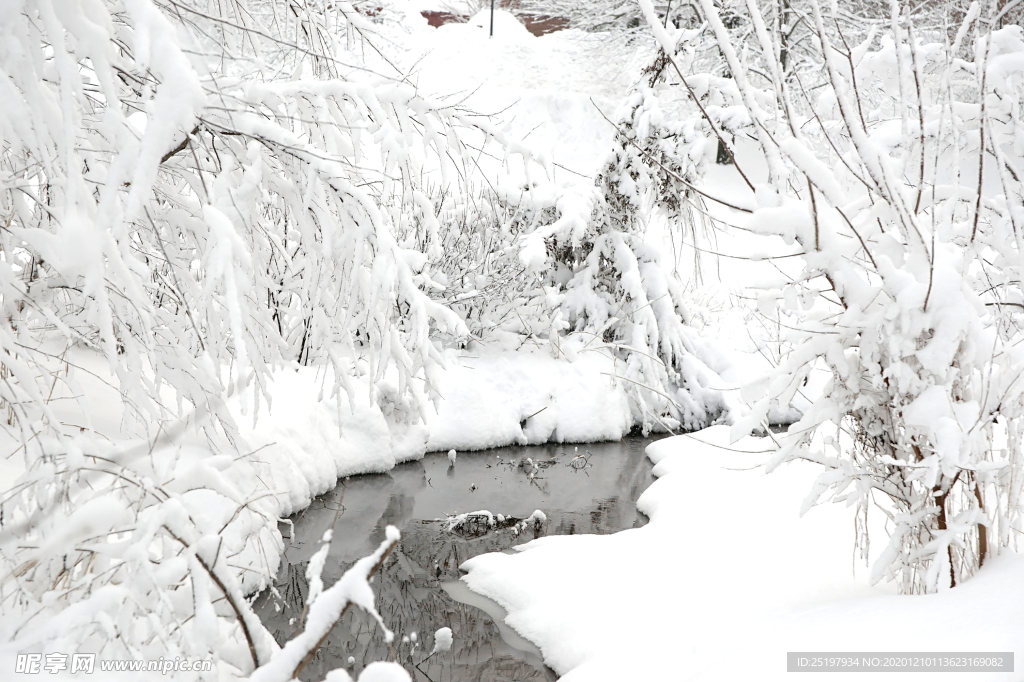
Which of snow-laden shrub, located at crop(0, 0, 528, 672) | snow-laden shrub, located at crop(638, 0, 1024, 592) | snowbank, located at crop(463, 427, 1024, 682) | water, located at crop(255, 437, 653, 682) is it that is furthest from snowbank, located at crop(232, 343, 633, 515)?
snow-laden shrub, located at crop(638, 0, 1024, 592)

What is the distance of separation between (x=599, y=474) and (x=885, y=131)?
3991mm

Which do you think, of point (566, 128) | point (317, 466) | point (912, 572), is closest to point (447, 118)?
point (912, 572)

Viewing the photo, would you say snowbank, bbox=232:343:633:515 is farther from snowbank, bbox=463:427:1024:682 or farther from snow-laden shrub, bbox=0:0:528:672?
snow-laden shrub, bbox=0:0:528:672

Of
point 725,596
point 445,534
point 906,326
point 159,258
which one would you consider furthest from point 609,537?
point 159,258

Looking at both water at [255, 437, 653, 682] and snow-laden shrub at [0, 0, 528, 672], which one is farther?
water at [255, 437, 653, 682]

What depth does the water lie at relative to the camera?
10.7ft

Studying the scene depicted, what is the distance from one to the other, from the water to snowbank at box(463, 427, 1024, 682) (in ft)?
0.60

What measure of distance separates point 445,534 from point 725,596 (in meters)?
2.29

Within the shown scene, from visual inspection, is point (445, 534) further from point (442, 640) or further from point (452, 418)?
point (452, 418)

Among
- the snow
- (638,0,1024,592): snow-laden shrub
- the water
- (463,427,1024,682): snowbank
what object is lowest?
the water

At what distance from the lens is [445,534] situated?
4.64m

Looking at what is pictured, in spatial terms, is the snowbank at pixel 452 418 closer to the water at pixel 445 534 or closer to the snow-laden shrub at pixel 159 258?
the water at pixel 445 534

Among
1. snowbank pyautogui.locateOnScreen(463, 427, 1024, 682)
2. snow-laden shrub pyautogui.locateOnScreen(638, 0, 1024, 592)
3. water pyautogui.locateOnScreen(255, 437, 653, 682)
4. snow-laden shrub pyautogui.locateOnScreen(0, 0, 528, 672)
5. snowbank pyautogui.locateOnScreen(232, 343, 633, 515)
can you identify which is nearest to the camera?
Answer: snow-laden shrub pyautogui.locateOnScreen(0, 0, 528, 672)

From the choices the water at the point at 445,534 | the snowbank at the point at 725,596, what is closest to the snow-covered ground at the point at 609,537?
the snowbank at the point at 725,596
